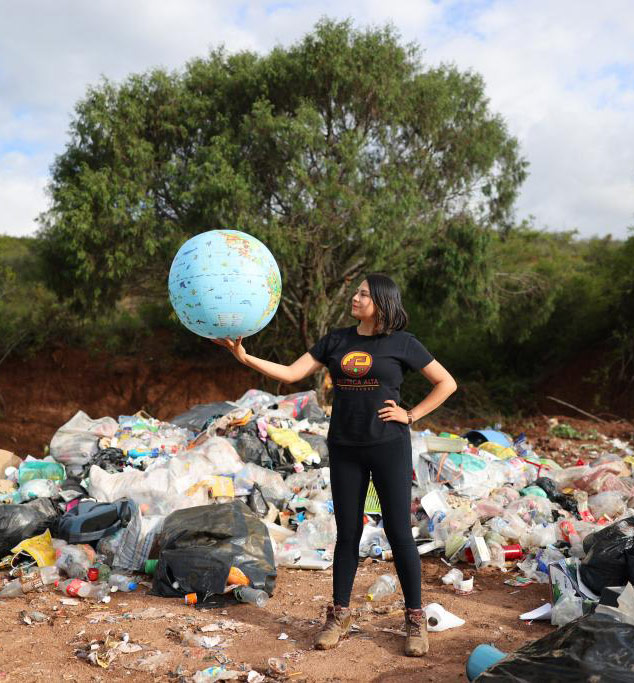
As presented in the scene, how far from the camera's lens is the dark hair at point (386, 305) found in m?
2.75

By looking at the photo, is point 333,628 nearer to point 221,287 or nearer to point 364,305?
point 364,305

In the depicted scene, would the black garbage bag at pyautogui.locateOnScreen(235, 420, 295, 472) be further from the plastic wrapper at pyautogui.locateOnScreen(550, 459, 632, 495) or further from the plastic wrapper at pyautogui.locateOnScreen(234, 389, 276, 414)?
the plastic wrapper at pyautogui.locateOnScreen(550, 459, 632, 495)

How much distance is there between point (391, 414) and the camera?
270cm

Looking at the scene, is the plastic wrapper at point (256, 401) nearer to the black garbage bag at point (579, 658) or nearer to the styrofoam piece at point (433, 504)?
the styrofoam piece at point (433, 504)

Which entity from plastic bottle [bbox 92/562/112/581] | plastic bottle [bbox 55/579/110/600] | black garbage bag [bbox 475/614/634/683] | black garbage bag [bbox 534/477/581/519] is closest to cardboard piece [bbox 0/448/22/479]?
plastic bottle [bbox 92/562/112/581]

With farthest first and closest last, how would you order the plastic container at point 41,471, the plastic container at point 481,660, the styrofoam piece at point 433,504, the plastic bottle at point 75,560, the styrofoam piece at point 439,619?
1. the plastic container at point 41,471
2. the styrofoam piece at point 433,504
3. the plastic bottle at point 75,560
4. the styrofoam piece at point 439,619
5. the plastic container at point 481,660

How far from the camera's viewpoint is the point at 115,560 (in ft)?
13.7

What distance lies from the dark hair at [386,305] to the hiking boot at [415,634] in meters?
1.25

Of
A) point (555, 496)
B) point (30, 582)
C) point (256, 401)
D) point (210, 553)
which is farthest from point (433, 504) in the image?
point (256, 401)

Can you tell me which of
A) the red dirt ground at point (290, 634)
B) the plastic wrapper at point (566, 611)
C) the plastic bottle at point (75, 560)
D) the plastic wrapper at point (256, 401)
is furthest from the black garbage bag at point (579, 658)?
the plastic wrapper at point (256, 401)

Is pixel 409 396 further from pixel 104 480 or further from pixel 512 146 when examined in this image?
pixel 104 480

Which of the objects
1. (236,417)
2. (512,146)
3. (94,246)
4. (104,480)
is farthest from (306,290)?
(104,480)

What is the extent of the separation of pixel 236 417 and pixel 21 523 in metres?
2.33

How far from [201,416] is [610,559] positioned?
501cm
